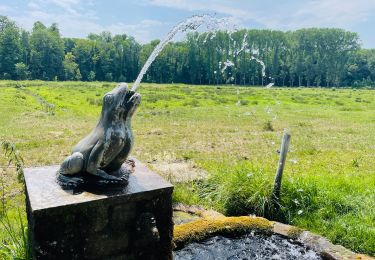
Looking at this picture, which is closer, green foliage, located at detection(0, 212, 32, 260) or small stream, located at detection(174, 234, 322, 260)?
green foliage, located at detection(0, 212, 32, 260)

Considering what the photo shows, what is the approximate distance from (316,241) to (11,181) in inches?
271

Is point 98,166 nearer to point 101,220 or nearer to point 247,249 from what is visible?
point 101,220

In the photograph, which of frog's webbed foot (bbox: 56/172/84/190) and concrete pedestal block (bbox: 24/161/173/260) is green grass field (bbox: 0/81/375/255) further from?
frog's webbed foot (bbox: 56/172/84/190)

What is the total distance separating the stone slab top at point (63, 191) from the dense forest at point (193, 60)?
5580 cm

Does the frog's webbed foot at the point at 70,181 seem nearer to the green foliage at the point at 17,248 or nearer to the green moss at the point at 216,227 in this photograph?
the green foliage at the point at 17,248

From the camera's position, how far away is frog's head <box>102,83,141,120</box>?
12.2 feet

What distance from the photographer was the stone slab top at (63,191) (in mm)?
3455

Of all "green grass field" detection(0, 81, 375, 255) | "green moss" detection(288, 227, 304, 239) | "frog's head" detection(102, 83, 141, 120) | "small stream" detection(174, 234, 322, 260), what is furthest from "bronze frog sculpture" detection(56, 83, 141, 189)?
"green grass field" detection(0, 81, 375, 255)

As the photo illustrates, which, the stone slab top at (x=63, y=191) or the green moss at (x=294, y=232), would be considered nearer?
the stone slab top at (x=63, y=191)

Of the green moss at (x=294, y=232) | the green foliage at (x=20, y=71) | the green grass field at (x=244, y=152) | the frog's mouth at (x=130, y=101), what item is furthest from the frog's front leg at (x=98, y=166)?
the green foliage at (x=20, y=71)

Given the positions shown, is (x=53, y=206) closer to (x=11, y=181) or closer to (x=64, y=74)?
(x=11, y=181)

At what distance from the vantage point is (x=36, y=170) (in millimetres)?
4371

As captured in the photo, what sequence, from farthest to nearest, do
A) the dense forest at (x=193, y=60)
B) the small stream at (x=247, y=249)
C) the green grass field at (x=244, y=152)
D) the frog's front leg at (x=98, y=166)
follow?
1. the dense forest at (x=193, y=60)
2. the green grass field at (x=244, y=152)
3. the small stream at (x=247, y=249)
4. the frog's front leg at (x=98, y=166)

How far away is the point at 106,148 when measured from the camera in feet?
12.1
